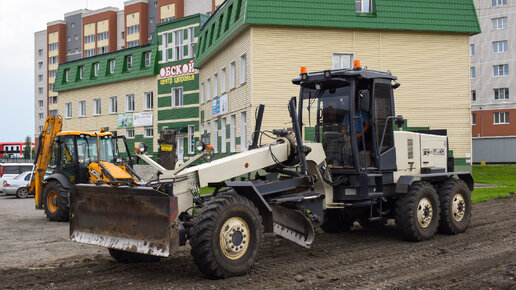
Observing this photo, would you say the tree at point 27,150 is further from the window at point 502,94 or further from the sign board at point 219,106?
the window at point 502,94

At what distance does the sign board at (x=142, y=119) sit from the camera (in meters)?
42.9

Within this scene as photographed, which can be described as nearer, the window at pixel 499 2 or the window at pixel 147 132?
the window at pixel 147 132

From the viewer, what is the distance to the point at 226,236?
294 inches

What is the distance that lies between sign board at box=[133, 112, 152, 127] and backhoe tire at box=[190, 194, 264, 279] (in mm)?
36064

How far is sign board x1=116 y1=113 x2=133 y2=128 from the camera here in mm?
44469

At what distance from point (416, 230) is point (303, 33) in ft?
57.0

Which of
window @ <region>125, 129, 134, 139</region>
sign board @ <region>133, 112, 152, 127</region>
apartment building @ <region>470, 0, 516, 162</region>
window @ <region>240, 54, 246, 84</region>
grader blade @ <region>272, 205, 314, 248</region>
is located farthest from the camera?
apartment building @ <region>470, 0, 516, 162</region>

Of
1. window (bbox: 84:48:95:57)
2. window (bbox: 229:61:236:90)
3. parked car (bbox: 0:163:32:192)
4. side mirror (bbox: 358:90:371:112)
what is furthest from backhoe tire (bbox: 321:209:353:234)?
window (bbox: 84:48:95:57)

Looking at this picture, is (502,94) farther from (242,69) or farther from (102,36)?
(102,36)

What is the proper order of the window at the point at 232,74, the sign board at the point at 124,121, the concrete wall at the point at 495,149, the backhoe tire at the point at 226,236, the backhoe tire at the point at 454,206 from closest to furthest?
the backhoe tire at the point at 226,236
the backhoe tire at the point at 454,206
the window at the point at 232,74
the sign board at the point at 124,121
the concrete wall at the point at 495,149

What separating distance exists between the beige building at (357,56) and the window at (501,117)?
37013mm

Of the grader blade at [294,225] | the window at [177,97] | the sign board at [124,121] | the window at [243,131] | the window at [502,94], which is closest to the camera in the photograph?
the grader blade at [294,225]

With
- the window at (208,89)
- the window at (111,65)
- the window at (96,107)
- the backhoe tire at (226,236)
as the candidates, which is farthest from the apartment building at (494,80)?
the backhoe tire at (226,236)

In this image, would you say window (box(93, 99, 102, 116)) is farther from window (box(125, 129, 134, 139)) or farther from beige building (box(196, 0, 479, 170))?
beige building (box(196, 0, 479, 170))
